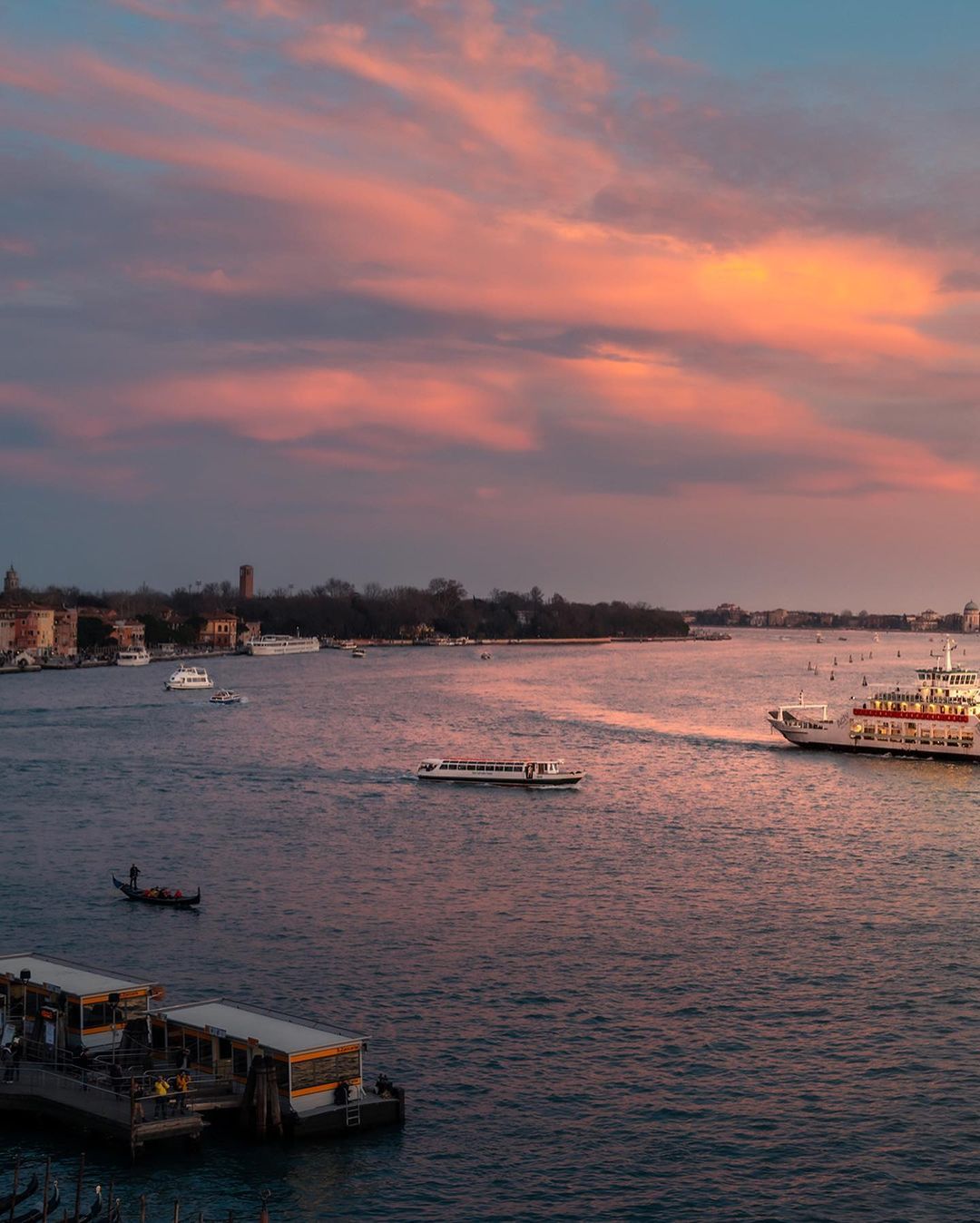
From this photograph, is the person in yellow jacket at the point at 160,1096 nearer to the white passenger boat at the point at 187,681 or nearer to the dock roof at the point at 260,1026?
the dock roof at the point at 260,1026

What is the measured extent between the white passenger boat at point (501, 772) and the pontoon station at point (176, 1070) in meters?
48.5

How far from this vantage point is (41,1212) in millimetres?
22328

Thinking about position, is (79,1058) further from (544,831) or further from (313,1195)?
(544,831)

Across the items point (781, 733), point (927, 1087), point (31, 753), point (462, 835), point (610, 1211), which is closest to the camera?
point (610, 1211)

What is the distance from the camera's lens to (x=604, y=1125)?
90.9 ft

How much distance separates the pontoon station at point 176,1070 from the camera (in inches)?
1035

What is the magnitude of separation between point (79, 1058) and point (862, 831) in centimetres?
4405

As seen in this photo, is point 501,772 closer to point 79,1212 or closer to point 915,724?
point 915,724

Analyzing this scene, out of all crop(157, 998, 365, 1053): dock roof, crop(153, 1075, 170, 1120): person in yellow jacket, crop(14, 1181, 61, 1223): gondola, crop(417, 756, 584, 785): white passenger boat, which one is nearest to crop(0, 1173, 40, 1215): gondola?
crop(14, 1181, 61, 1223): gondola

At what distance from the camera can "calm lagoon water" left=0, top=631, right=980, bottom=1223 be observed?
25.5 metres

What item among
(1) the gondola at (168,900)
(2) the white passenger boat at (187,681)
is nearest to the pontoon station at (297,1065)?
(1) the gondola at (168,900)

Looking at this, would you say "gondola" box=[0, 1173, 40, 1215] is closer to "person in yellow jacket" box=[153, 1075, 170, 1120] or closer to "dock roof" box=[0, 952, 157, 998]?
"person in yellow jacket" box=[153, 1075, 170, 1120]

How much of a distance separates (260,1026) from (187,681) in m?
132

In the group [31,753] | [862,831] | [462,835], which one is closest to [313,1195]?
[462,835]
